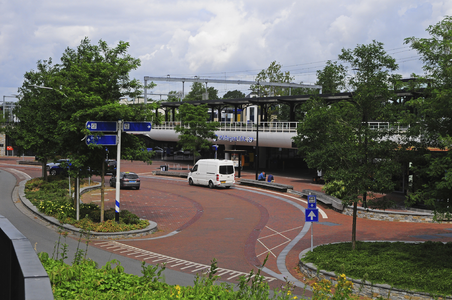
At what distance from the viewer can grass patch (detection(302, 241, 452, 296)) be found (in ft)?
32.7

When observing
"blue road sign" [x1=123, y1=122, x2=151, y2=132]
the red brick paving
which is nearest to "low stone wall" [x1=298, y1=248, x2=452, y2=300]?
the red brick paving

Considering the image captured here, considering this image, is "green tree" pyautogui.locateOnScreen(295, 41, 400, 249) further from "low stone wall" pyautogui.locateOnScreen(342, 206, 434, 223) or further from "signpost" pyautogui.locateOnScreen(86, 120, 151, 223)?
"low stone wall" pyautogui.locateOnScreen(342, 206, 434, 223)

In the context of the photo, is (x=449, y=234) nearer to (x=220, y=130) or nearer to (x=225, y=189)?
(x=225, y=189)

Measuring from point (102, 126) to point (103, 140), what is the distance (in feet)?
1.88

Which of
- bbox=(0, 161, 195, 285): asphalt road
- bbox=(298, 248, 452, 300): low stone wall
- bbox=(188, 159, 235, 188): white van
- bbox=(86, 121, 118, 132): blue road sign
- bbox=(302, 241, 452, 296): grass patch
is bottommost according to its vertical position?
bbox=(0, 161, 195, 285): asphalt road

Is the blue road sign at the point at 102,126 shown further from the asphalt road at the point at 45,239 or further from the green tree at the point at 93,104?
the asphalt road at the point at 45,239

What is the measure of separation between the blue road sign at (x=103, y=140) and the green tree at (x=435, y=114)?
Result: 11.3 meters

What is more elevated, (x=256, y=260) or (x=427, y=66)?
(x=427, y=66)

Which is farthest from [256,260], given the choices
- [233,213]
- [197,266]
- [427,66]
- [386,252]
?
[233,213]

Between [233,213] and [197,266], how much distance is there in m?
10.4

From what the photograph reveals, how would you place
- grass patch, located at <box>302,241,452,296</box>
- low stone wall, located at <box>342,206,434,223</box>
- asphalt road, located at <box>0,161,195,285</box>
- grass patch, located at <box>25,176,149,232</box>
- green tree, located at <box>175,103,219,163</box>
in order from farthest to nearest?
green tree, located at <box>175,103,219,163</box> < low stone wall, located at <box>342,206,434,223</box> < grass patch, located at <box>25,176,149,232</box> < asphalt road, located at <box>0,161,195,285</box> < grass patch, located at <box>302,241,452,296</box>

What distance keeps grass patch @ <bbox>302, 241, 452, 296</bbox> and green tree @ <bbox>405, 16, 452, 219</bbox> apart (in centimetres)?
153

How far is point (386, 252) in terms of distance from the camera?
12.3 meters

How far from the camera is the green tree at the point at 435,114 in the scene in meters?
10.2
